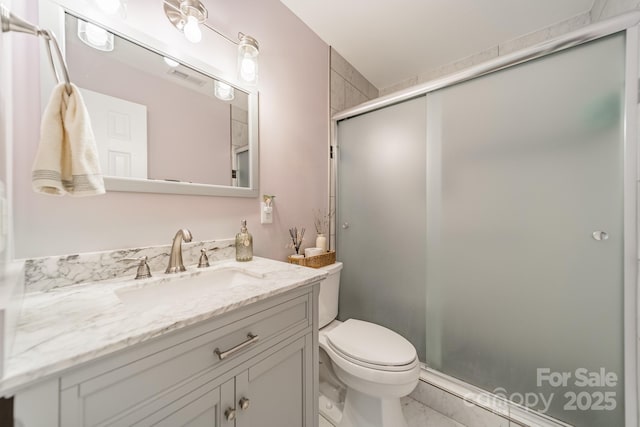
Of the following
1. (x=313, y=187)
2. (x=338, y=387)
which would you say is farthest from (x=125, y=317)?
(x=338, y=387)

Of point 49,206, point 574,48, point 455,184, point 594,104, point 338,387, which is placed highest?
point 574,48

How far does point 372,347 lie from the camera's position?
109cm

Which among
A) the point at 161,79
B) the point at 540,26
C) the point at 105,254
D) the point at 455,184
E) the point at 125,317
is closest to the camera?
the point at 125,317

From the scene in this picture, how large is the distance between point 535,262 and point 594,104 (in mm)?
710

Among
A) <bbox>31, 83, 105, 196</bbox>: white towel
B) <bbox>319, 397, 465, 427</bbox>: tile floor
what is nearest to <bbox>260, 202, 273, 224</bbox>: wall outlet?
<bbox>31, 83, 105, 196</bbox>: white towel

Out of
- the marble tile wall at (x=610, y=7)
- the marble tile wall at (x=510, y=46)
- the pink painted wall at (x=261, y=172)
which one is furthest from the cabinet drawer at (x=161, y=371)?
the marble tile wall at (x=510, y=46)

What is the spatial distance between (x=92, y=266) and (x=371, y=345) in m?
1.13

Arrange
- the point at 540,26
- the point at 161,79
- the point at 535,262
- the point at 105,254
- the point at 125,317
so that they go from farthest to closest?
the point at 540,26 < the point at 535,262 < the point at 161,79 < the point at 105,254 < the point at 125,317

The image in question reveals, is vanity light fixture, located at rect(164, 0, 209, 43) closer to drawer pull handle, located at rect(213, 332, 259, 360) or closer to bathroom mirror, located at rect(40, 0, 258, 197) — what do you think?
bathroom mirror, located at rect(40, 0, 258, 197)

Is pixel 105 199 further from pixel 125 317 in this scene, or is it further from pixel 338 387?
pixel 338 387

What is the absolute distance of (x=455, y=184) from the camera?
51.6 inches

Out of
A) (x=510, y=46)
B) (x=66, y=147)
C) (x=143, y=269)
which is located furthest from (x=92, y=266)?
(x=510, y=46)

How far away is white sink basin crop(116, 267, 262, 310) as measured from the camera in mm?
696
